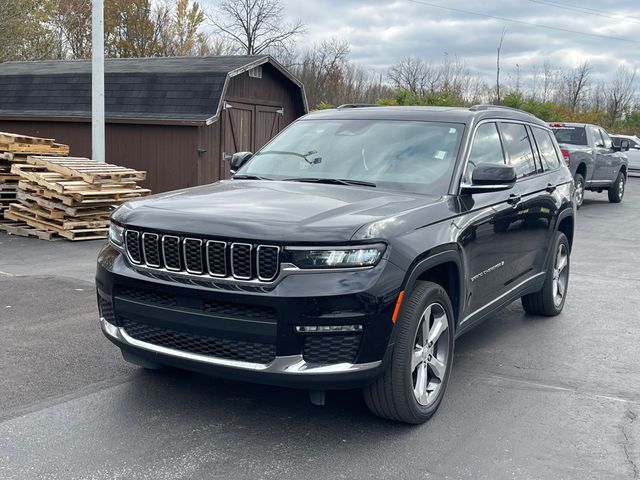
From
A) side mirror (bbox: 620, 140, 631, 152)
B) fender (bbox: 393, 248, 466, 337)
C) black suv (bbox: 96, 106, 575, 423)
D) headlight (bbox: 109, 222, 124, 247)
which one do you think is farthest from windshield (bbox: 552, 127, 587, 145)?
headlight (bbox: 109, 222, 124, 247)

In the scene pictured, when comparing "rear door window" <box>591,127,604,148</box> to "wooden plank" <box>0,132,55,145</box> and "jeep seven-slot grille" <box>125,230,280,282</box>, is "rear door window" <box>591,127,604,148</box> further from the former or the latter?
"jeep seven-slot grille" <box>125,230,280,282</box>

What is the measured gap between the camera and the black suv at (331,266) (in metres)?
3.82

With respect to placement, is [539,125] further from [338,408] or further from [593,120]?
[593,120]

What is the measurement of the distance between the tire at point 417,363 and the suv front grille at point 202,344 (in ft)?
2.20

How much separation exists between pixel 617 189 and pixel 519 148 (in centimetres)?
1535

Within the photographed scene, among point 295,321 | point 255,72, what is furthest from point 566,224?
point 255,72

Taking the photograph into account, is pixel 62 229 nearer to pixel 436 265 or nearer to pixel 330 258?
pixel 436 265

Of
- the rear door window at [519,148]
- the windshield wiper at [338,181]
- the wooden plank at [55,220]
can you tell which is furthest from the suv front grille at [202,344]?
the wooden plank at [55,220]

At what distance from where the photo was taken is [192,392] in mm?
4844

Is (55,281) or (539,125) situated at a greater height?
(539,125)

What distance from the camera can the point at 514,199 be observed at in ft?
18.7

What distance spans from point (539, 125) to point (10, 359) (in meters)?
4.90

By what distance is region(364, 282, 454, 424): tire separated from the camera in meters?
4.07

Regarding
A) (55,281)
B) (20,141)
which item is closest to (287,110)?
(20,141)
